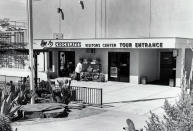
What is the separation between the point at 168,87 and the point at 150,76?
3.14m

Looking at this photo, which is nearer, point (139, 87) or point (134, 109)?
point (134, 109)

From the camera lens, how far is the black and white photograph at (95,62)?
12391 mm

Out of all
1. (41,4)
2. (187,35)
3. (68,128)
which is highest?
(41,4)

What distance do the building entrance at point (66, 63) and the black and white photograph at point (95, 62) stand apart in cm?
9

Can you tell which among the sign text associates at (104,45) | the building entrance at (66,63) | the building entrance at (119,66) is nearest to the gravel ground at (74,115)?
the sign text associates at (104,45)

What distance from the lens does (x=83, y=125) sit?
11.1 metres

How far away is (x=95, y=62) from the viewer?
79.7ft

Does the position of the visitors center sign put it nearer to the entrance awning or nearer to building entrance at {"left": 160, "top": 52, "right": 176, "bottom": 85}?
the entrance awning

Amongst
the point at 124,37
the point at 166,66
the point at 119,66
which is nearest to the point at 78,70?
the point at 119,66

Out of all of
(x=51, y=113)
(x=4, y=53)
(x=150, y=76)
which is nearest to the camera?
(x=51, y=113)

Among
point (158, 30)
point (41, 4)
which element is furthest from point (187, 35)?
point (41, 4)

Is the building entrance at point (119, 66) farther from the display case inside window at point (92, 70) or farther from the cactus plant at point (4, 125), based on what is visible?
the cactus plant at point (4, 125)

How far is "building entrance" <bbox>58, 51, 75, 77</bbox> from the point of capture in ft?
86.6

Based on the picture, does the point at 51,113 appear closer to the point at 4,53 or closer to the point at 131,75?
the point at 4,53
